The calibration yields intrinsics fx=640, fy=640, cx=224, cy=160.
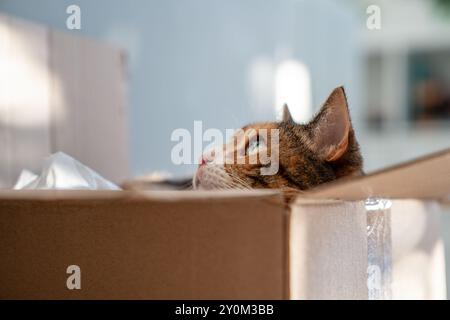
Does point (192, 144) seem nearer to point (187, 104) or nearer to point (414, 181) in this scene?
point (414, 181)

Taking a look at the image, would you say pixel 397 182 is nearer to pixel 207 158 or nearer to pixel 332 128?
pixel 332 128

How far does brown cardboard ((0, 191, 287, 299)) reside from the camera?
55cm

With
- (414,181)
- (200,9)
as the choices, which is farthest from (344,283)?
(200,9)

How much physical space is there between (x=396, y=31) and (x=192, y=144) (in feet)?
18.7

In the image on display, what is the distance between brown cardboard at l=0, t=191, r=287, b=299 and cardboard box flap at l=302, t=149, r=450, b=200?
52 millimetres

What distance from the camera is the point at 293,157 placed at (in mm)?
887

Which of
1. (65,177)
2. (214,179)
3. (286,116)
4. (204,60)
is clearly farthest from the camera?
(204,60)

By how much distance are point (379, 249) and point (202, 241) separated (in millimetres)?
216

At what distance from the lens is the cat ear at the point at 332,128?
0.83 m

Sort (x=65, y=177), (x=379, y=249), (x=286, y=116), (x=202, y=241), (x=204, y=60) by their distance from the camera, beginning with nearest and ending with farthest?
(x=202, y=241), (x=379, y=249), (x=65, y=177), (x=286, y=116), (x=204, y=60)

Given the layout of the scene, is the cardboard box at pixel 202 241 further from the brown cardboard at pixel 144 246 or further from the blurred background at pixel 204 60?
the blurred background at pixel 204 60

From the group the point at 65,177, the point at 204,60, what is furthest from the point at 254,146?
the point at 204,60

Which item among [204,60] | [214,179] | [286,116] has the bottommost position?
[214,179]

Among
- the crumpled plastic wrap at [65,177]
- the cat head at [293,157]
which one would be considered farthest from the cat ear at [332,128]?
the crumpled plastic wrap at [65,177]
